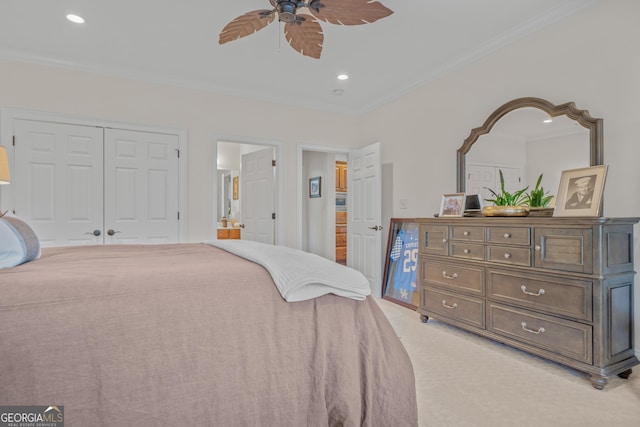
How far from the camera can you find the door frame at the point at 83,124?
3119 mm

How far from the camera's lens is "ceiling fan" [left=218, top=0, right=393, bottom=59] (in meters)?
1.89

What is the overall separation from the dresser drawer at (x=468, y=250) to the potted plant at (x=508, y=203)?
0.30m

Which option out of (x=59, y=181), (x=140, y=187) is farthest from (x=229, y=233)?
(x=59, y=181)

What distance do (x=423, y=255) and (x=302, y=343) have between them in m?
2.36

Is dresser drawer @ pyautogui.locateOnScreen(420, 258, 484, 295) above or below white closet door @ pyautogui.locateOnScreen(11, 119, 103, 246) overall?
below

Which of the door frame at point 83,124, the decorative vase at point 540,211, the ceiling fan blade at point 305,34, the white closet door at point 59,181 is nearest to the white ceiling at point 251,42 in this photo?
the ceiling fan blade at point 305,34

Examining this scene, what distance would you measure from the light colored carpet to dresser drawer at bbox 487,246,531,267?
69 cm

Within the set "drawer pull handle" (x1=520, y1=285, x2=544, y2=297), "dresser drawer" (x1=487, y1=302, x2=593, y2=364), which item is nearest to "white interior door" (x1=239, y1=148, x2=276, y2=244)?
"dresser drawer" (x1=487, y1=302, x2=593, y2=364)

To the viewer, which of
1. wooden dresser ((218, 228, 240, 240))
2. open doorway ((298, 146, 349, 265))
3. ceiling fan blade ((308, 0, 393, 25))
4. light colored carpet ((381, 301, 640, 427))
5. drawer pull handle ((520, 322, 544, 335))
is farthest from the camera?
open doorway ((298, 146, 349, 265))

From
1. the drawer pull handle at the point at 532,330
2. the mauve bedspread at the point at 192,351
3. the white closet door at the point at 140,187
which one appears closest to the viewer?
the mauve bedspread at the point at 192,351

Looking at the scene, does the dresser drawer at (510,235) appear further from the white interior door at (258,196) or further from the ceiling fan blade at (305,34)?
the white interior door at (258,196)

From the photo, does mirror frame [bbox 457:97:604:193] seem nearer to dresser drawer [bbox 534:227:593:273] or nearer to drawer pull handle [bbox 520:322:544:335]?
dresser drawer [bbox 534:227:593:273]

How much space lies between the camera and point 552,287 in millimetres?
2207

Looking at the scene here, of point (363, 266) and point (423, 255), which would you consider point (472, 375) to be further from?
point (363, 266)
